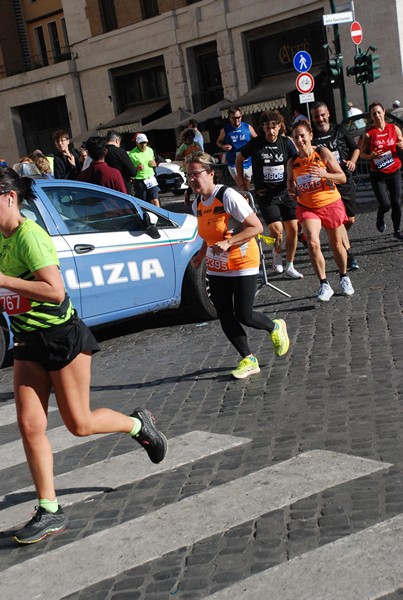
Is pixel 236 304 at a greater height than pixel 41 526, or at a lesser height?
greater

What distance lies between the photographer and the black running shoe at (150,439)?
5.32 metres

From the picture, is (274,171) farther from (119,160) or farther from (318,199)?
(119,160)

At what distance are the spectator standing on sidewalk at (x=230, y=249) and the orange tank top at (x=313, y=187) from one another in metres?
2.67

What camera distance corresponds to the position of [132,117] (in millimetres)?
41188

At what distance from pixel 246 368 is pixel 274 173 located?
425 cm

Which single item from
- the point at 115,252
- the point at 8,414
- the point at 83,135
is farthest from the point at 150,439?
the point at 83,135

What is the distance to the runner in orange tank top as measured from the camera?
9922 mm

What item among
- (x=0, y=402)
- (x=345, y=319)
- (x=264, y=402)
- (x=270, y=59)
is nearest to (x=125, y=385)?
(x=0, y=402)

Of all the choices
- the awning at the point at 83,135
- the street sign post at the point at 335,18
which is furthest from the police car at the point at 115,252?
the awning at the point at 83,135

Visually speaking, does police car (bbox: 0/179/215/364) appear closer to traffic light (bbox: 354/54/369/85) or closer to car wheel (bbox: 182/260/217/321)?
car wheel (bbox: 182/260/217/321)

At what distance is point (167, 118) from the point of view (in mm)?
38750

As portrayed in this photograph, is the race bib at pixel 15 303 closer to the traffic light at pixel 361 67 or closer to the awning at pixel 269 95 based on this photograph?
the traffic light at pixel 361 67

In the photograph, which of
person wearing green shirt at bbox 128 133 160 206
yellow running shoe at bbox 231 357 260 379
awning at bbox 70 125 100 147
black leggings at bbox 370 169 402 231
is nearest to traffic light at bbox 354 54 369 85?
person wearing green shirt at bbox 128 133 160 206

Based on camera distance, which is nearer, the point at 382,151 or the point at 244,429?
the point at 244,429
